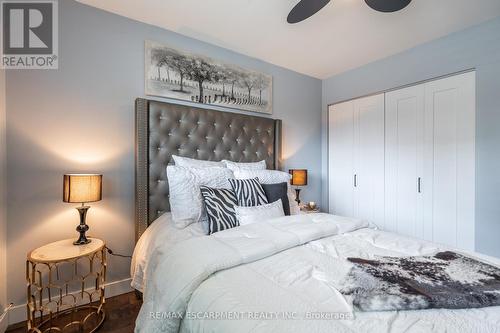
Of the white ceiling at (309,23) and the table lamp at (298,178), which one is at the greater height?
the white ceiling at (309,23)

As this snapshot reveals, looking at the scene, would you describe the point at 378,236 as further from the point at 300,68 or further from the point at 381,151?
the point at 300,68

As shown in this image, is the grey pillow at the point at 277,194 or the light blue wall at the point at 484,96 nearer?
the grey pillow at the point at 277,194

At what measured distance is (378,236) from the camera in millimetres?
1567

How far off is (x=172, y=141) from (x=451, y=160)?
110 inches

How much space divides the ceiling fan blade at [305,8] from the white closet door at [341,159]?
6.14 feet

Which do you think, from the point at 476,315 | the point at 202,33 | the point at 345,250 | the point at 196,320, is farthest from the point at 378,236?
the point at 202,33

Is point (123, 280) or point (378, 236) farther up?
point (378, 236)

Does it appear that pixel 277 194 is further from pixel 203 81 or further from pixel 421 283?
pixel 203 81

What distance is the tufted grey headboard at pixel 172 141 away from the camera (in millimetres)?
2027

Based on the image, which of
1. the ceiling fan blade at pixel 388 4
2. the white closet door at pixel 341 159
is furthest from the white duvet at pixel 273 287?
the white closet door at pixel 341 159

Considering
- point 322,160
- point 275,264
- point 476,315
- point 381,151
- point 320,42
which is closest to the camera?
point 476,315

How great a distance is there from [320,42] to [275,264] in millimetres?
2400

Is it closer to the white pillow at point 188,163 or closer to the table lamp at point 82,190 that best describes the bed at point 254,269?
the white pillow at point 188,163

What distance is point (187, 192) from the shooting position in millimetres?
1783
